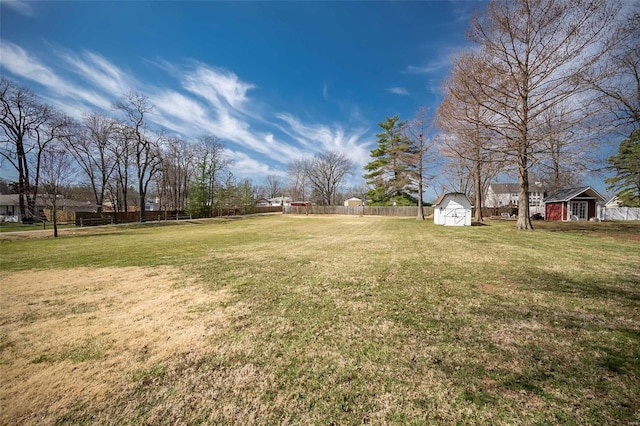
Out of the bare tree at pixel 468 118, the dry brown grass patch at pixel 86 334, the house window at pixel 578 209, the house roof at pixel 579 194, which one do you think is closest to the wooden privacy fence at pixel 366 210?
the house roof at pixel 579 194

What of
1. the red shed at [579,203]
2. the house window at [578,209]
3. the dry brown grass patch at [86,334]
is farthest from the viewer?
the house window at [578,209]

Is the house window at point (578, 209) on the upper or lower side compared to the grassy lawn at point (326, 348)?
upper

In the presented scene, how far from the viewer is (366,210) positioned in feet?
150

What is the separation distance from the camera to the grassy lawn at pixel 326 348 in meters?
2.05

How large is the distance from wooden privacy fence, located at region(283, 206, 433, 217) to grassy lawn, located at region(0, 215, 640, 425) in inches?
1424

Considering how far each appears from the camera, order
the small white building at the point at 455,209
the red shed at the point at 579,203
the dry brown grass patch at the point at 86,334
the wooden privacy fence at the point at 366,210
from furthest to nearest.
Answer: the wooden privacy fence at the point at 366,210, the red shed at the point at 579,203, the small white building at the point at 455,209, the dry brown grass patch at the point at 86,334

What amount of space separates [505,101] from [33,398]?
1855 centimetres

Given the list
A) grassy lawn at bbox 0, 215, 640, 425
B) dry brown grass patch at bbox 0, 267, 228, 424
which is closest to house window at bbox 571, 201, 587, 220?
grassy lawn at bbox 0, 215, 640, 425

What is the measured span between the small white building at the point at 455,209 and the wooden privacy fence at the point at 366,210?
17110 millimetres

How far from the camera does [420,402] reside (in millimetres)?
2096

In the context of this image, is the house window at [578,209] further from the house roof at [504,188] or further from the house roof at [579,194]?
the house roof at [504,188]

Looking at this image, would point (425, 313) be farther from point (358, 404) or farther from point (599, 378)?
point (358, 404)

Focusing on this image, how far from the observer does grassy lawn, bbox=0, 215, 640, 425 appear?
6.74 ft

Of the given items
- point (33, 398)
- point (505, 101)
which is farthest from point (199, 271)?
point (505, 101)
